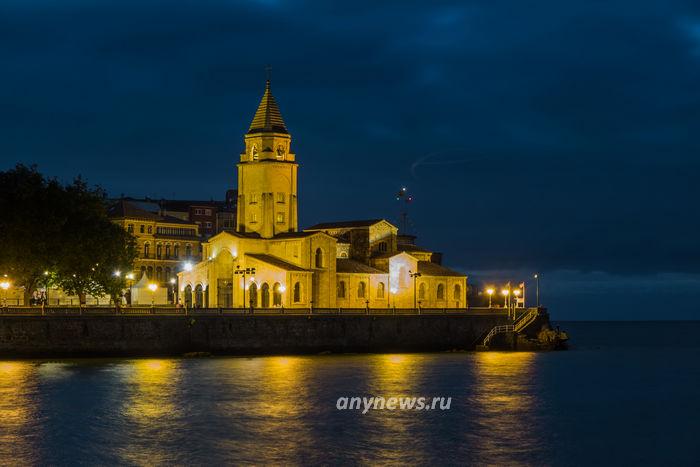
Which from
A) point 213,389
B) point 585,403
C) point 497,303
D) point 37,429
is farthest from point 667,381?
point 497,303

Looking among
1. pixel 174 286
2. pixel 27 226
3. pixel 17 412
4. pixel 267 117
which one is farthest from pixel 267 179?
pixel 17 412

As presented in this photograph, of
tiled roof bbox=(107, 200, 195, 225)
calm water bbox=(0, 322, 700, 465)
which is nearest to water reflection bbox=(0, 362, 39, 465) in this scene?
calm water bbox=(0, 322, 700, 465)

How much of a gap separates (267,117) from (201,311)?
108 feet

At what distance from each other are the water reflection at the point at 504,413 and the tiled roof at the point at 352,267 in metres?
26.5

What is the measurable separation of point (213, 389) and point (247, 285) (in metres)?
41.9

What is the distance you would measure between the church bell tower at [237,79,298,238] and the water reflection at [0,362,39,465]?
4287 cm

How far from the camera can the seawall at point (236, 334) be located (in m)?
86.9

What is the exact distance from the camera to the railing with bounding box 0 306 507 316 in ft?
288

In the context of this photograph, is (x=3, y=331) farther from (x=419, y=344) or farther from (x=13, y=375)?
(x=419, y=344)

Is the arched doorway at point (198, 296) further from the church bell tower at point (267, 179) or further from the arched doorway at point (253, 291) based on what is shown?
the church bell tower at point (267, 179)

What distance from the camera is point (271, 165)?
403ft

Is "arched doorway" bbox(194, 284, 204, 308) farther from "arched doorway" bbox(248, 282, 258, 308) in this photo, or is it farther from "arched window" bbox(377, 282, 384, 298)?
"arched window" bbox(377, 282, 384, 298)

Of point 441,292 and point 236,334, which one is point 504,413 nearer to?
point 236,334

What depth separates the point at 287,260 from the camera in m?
118
